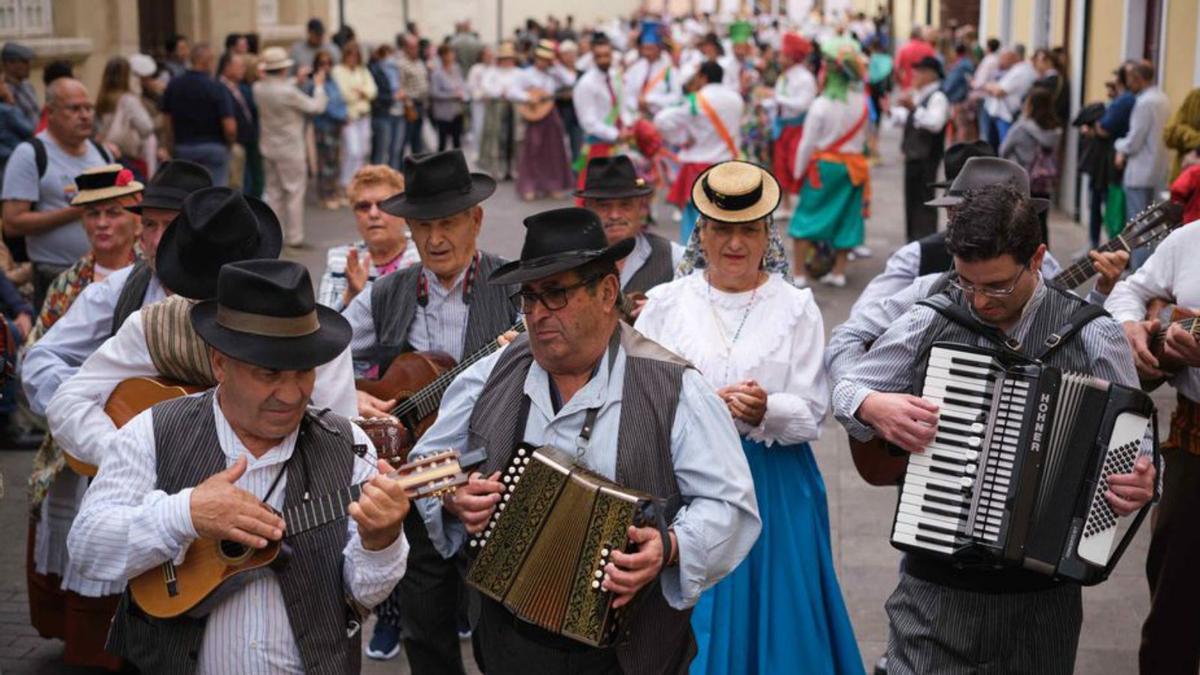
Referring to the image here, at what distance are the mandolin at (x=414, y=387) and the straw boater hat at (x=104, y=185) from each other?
1.59 metres

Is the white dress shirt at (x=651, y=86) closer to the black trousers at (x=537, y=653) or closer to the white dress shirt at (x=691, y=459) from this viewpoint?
the white dress shirt at (x=691, y=459)

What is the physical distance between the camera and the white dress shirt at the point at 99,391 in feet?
16.7

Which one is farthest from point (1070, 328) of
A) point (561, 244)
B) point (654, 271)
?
point (654, 271)

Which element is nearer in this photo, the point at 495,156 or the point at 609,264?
the point at 609,264

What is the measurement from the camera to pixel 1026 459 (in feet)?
14.3

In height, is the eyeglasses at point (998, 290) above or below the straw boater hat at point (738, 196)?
below

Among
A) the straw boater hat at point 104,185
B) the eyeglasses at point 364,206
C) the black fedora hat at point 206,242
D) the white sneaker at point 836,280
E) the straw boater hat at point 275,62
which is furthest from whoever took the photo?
the straw boater hat at point 275,62

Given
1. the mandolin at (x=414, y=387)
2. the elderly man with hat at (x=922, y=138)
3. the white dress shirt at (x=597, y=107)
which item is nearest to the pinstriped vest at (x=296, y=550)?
the mandolin at (x=414, y=387)

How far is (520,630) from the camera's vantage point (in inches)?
167

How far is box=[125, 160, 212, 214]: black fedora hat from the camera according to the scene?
6.23 metres

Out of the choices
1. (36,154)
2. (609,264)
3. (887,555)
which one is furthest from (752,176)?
(36,154)

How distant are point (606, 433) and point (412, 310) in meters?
2.18

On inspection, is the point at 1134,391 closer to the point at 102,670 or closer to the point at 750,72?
the point at 102,670

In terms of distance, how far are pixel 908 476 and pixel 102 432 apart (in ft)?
8.39
